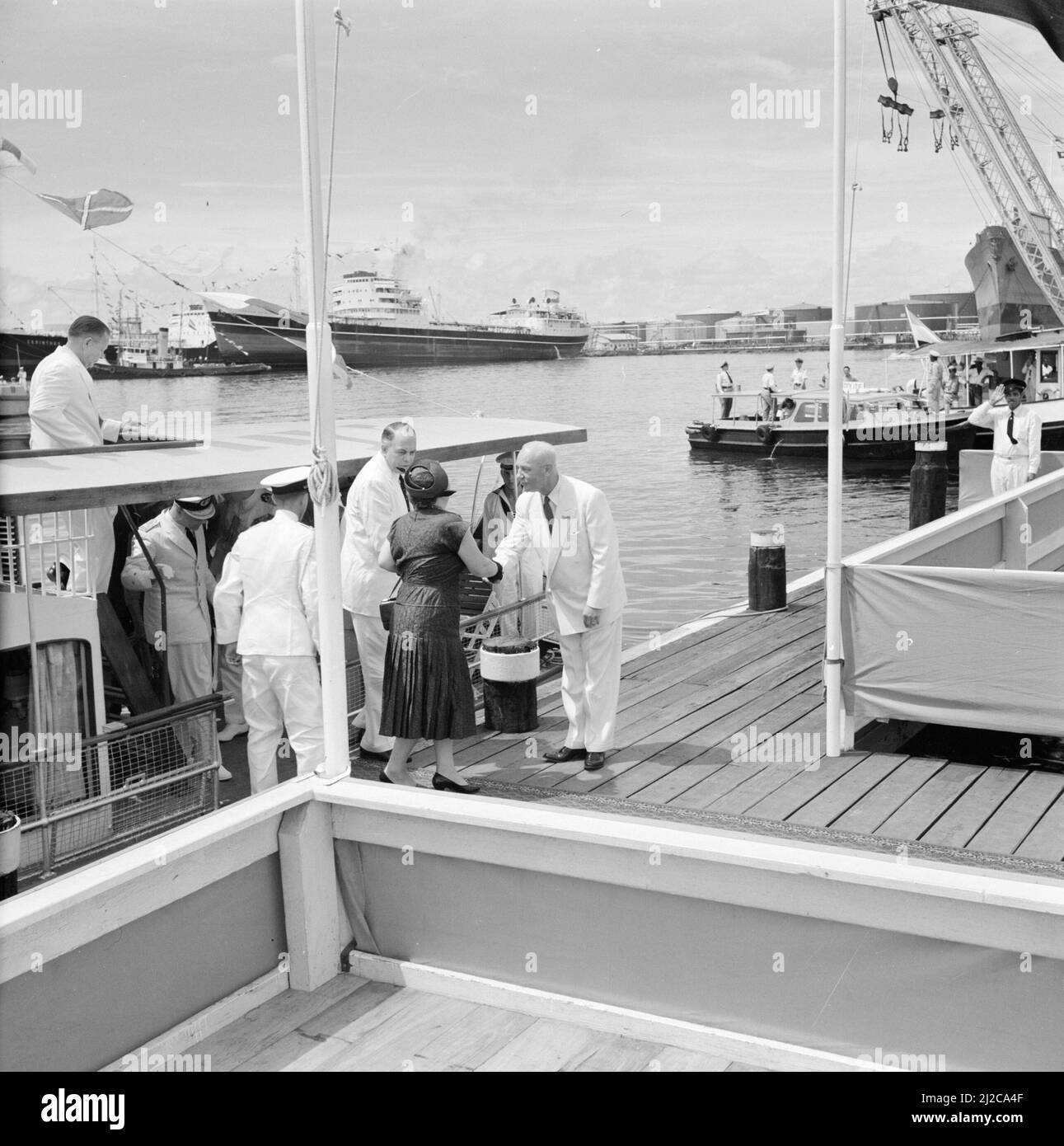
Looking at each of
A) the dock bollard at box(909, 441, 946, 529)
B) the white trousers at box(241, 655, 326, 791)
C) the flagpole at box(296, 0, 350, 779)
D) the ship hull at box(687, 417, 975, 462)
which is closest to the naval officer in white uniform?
the white trousers at box(241, 655, 326, 791)

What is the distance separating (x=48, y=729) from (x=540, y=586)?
444 cm

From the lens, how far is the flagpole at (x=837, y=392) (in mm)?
6082

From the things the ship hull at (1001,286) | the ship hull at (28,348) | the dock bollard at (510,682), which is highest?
the ship hull at (1001,286)

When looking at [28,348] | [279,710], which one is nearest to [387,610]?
[279,710]

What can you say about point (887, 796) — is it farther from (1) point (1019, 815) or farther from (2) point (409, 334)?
(2) point (409, 334)

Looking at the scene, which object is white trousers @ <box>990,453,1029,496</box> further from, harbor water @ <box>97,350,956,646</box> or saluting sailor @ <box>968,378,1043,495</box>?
harbor water @ <box>97,350,956,646</box>

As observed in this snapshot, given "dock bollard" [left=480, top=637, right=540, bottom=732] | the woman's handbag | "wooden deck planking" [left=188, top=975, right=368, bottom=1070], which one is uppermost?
the woman's handbag

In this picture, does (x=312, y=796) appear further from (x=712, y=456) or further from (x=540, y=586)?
(x=712, y=456)

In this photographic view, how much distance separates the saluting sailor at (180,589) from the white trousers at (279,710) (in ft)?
3.62

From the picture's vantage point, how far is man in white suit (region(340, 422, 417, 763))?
718cm

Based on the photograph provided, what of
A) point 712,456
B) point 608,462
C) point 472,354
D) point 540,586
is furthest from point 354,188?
point 540,586

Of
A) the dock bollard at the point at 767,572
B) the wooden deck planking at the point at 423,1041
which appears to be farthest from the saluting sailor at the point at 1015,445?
the wooden deck planking at the point at 423,1041

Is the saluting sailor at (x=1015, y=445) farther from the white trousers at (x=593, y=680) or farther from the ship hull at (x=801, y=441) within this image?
the ship hull at (x=801, y=441)

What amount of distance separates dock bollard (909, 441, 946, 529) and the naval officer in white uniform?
13145mm
